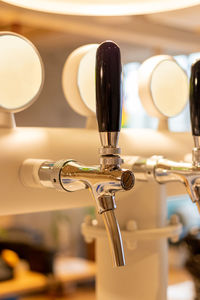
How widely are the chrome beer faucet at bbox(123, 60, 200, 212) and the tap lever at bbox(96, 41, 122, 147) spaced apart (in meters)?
0.10

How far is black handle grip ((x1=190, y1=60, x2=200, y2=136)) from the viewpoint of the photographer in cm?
48

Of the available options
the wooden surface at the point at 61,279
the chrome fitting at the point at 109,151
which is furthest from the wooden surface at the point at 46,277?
the chrome fitting at the point at 109,151

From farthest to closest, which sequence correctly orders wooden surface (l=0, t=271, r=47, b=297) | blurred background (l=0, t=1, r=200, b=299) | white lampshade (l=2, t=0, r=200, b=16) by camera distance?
blurred background (l=0, t=1, r=200, b=299), wooden surface (l=0, t=271, r=47, b=297), white lampshade (l=2, t=0, r=200, b=16)

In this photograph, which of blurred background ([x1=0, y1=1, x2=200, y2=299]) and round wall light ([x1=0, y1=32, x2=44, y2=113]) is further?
blurred background ([x1=0, y1=1, x2=200, y2=299])

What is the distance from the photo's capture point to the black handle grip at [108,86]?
1.33 ft

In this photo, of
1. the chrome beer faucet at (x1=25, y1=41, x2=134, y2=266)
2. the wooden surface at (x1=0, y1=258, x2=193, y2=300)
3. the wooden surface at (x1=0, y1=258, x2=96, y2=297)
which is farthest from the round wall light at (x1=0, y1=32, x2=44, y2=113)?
the wooden surface at (x1=0, y1=258, x2=96, y2=297)

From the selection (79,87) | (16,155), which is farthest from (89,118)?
(16,155)

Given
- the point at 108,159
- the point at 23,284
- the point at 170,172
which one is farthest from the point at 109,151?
the point at 23,284

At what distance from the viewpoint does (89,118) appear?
613 mm

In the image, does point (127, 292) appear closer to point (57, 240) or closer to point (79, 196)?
point (79, 196)

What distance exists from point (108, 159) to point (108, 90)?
6 centimetres

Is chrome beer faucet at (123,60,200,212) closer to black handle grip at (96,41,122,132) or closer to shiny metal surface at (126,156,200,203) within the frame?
shiny metal surface at (126,156,200,203)

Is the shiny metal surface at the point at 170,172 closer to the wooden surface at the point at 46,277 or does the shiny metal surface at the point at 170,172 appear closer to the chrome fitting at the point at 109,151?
the chrome fitting at the point at 109,151

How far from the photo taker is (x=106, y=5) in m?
0.52
